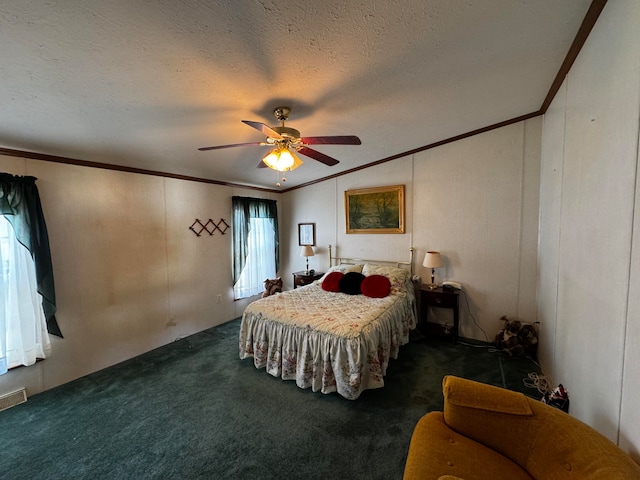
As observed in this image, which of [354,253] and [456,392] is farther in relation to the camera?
[354,253]

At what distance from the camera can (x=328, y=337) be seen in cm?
228

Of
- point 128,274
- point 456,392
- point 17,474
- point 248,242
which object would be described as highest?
point 248,242

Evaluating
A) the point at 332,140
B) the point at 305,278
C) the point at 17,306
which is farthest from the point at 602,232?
the point at 17,306

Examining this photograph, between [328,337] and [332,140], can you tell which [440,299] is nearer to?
[328,337]

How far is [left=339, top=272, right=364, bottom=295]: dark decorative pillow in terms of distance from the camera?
3346 mm

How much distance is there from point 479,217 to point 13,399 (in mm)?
5201

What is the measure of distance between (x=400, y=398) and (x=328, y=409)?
658 mm

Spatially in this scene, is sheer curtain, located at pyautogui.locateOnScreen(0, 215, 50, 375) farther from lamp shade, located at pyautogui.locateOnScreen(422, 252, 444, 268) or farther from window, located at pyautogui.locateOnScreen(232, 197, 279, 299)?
lamp shade, located at pyautogui.locateOnScreen(422, 252, 444, 268)

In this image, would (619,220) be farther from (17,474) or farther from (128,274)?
(128,274)

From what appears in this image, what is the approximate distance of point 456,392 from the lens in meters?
1.37

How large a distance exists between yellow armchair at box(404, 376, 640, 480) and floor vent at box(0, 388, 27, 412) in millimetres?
3318

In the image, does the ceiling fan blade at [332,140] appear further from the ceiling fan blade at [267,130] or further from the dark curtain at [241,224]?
the dark curtain at [241,224]

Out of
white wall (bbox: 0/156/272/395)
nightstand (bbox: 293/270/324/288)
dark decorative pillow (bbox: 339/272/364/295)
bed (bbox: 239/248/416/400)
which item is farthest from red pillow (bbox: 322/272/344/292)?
white wall (bbox: 0/156/272/395)

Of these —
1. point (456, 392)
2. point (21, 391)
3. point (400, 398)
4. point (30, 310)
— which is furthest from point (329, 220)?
point (21, 391)
